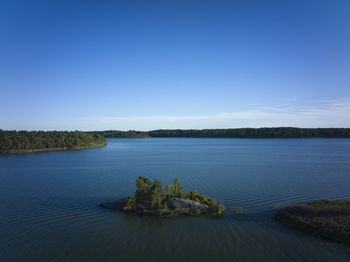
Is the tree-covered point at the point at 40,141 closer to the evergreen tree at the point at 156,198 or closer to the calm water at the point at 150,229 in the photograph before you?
the calm water at the point at 150,229

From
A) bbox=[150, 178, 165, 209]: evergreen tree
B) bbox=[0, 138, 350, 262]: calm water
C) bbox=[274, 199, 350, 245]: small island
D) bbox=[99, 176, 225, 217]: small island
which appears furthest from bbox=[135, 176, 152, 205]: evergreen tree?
bbox=[274, 199, 350, 245]: small island

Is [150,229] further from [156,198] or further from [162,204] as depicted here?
[156,198]

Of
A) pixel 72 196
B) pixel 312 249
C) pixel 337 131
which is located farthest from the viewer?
pixel 337 131

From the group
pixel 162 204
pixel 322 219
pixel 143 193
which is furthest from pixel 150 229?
pixel 322 219

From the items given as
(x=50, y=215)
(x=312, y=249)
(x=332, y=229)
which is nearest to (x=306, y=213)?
(x=332, y=229)

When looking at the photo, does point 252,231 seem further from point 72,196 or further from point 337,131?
point 337,131

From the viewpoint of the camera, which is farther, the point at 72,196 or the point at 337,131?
the point at 337,131
